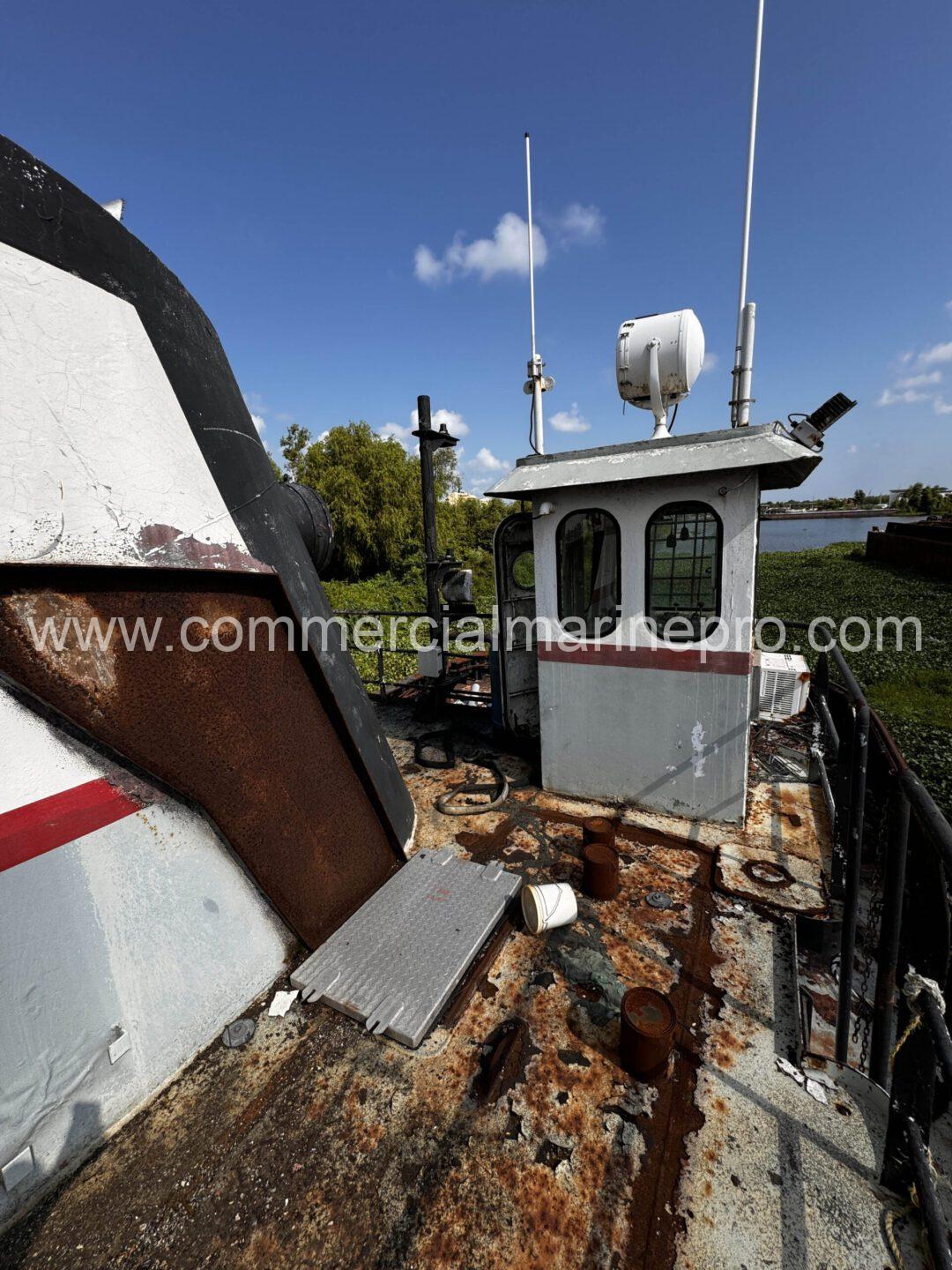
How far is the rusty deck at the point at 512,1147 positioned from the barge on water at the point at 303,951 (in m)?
0.01

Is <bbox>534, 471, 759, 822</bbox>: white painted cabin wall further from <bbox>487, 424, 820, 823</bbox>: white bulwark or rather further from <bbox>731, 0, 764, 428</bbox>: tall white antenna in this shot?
<bbox>731, 0, 764, 428</bbox>: tall white antenna

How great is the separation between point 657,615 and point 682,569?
399 mm

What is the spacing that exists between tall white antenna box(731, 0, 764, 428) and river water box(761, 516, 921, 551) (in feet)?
236

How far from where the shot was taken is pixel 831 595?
22484 mm

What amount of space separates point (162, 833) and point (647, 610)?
3.33 meters

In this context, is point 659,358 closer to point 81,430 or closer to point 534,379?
point 534,379

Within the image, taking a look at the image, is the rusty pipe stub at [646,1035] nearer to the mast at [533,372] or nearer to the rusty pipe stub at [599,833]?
the rusty pipe stub at [599,833]

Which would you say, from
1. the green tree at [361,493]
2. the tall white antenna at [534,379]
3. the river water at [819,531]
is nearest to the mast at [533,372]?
the tall white antenna at [534,379]

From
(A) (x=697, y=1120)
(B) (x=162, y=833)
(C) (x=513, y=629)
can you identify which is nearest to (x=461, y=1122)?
Answer: (A) (x=697, y=1120)

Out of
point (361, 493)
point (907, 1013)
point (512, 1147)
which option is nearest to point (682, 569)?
point (907, 1013)

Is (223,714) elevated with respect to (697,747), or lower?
elevated

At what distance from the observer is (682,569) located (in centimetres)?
379

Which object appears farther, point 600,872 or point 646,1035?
point 600,872

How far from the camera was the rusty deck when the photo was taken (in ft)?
5.40
